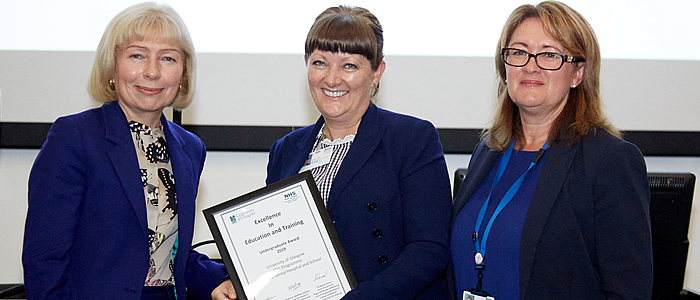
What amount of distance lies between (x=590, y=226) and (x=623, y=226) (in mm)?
100

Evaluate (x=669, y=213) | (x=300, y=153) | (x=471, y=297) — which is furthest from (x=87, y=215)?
(x=669, y=213)

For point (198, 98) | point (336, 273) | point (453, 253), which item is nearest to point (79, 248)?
point (336, 273)

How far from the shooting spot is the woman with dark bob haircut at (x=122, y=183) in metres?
1.66

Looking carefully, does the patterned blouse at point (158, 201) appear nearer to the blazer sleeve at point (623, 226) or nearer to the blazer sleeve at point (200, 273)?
the blazer sleeve at point (200, 273)

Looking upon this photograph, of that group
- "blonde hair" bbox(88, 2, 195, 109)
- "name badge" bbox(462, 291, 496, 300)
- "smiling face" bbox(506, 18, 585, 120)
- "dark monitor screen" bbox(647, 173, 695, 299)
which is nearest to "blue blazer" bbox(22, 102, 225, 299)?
"blonde hair" bbox(88, 2, 195, 109)

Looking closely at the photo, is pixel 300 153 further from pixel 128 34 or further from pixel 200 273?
pixel 128 34

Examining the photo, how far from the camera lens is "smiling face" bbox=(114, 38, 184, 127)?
72.6 inches

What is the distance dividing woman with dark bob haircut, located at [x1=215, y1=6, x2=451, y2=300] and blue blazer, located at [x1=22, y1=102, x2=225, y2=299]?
378 millimetres

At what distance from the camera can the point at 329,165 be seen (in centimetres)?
193

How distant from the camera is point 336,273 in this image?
174 centimetres

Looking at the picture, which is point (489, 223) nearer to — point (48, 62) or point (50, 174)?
point (50, 174)

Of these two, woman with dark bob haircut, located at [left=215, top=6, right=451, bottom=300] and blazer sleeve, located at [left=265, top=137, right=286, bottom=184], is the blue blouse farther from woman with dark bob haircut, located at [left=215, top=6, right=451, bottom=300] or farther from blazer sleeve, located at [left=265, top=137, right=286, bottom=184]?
blazer sleeve, located at [left=265, top=137, right=286, bottom=184]

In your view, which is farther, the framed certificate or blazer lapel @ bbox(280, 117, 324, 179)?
blazer lapel @ bbox(280, 117, 324, 179)
